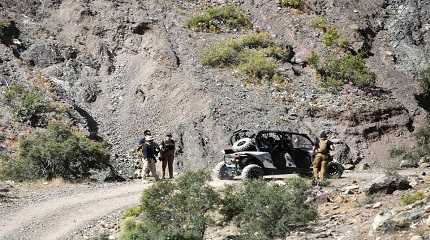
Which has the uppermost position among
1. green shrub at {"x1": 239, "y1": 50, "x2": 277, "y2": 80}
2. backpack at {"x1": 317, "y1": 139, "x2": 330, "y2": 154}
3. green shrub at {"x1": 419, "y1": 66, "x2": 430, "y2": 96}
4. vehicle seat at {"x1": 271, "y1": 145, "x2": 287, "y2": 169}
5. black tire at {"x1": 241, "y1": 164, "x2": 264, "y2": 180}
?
green shrub at {"x1": 239, "y1": 50, "x2": 277, "y2": 80}

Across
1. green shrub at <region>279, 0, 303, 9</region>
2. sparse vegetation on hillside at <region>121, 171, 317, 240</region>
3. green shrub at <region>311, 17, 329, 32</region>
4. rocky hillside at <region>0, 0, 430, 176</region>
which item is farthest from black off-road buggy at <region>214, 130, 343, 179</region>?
green shrub at <region>279, 0, 303, 9</region>

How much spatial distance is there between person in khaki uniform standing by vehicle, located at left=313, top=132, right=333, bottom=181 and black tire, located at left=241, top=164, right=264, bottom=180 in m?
1.70

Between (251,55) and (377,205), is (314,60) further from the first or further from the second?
(377,205)

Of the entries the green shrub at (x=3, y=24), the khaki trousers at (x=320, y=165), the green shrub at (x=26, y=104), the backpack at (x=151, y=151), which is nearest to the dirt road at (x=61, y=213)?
the backpack at (x=151, y=151)

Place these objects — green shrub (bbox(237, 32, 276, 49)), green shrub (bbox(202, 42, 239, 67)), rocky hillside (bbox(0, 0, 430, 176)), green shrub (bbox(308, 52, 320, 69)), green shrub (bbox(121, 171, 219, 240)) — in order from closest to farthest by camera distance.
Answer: green shrub (bbox(121, 171, 219, 240))
rocky hillside (bbox(0, 0, 430, 176))
green shrub (bbox(202, 42, 239, 67))
green shrub (bbox(308, 52, 320, 69))
green shrub (bbox(237, 32, 276, 49))

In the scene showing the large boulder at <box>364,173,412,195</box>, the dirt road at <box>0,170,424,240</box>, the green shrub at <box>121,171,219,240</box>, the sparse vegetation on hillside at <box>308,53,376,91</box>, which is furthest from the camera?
the sparse vegetation on hillside at <box>308,53,376,91</box>

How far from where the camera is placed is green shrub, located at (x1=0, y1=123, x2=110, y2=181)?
773 inches

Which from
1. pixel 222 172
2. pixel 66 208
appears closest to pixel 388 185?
pixel 222 172

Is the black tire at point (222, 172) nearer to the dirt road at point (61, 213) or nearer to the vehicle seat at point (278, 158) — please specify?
the vehicle seat at point (278, 158)

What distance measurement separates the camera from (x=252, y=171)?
57.6ft

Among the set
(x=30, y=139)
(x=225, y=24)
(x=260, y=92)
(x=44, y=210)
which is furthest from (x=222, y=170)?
(x=225, y=24)

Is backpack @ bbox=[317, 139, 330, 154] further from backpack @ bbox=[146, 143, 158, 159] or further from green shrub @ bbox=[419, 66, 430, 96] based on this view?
green shrub @ bbox=[419, 66, 430, 96]

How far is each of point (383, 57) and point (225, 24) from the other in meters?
8.02

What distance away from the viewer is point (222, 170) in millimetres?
18406
